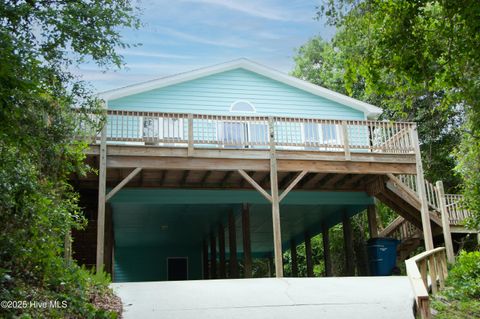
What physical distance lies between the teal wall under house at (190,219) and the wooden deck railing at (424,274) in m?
6.52

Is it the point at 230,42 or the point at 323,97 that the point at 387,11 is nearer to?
the point at 323,97

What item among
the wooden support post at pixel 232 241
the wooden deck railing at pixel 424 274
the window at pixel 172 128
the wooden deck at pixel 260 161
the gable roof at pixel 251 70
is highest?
the gable roof at pixel 251 70

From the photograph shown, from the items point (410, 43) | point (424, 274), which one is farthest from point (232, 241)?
point (410, 43)

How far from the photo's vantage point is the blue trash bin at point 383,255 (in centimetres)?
1598

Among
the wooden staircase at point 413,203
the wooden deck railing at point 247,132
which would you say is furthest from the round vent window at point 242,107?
the wooden staircase at point 413,203

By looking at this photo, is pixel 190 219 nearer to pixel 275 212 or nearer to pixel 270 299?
pixel 275 212

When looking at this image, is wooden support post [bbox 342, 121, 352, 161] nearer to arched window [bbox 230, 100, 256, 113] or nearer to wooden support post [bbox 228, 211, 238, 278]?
arched window [bbox 230, 100, 256, 113]

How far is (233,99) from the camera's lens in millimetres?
17797

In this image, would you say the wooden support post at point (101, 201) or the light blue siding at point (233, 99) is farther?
the light blue siding at point (233, 99)

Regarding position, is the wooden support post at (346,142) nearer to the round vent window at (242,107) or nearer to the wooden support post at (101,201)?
the round vent window at (242,107)

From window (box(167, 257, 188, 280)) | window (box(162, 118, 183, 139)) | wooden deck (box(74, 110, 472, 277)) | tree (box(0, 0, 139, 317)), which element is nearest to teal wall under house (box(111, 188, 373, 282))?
window (box(167, 257, 188, 280))

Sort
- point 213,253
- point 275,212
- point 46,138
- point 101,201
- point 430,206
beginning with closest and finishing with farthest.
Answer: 1. point 46,138
2. point 101,201
3. point 275,212
4. point 430,206
5. point 213,253

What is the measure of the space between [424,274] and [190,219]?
11.3 meters

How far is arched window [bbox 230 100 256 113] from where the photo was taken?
17625 mm
